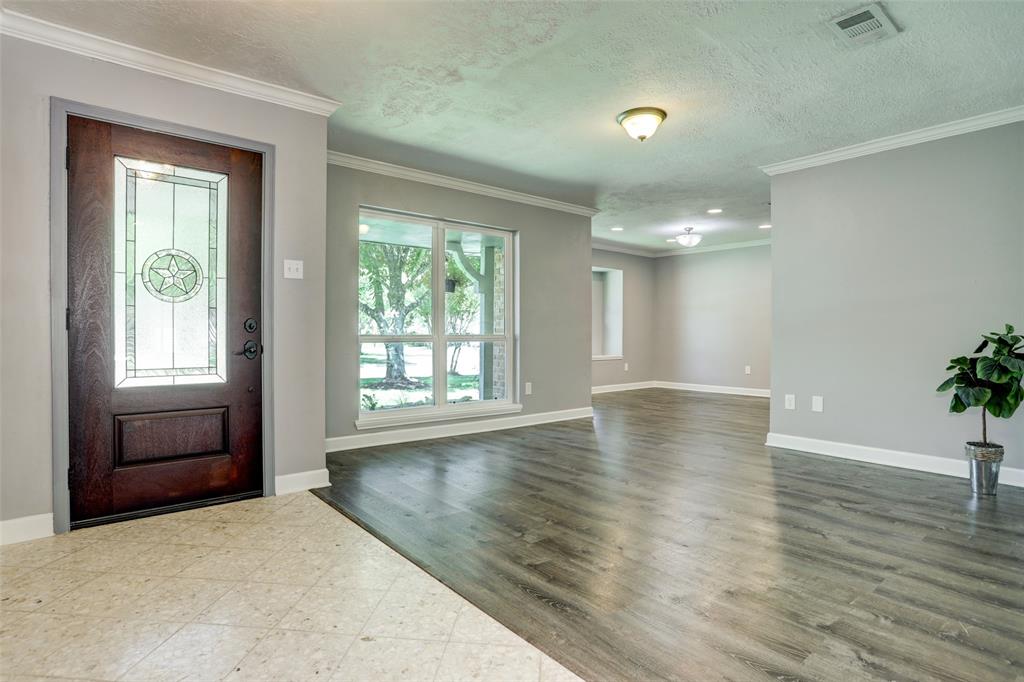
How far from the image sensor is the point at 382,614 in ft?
6.40

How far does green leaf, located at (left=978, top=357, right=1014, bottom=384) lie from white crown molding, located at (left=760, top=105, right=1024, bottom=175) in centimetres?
171

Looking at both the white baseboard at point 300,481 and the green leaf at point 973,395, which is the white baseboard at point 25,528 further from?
the green leaf at point 973,395

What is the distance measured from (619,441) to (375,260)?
2.86m

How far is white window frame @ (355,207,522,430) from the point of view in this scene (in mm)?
4969

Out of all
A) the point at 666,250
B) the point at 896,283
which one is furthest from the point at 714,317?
the point at 896,283

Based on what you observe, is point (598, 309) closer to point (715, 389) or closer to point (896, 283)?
point (715, 389)

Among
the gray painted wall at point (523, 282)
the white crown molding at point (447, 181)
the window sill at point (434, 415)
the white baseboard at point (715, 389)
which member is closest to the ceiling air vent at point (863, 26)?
the white crown molding at point (447, 181)

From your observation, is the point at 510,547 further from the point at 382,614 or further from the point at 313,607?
the point at 313,607

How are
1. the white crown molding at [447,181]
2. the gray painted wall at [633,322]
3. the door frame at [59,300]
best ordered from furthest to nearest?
the gray painted wall at [633,322], the white crown molding at [447,181], the door frame at [59,300]

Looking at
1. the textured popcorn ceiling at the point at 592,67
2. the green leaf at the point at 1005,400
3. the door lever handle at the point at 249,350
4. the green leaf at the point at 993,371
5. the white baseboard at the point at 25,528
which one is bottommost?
the white baseboard at the point at 25,528

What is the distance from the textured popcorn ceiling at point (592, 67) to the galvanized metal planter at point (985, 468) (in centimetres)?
223

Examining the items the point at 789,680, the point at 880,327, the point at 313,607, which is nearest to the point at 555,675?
the point at 789,680

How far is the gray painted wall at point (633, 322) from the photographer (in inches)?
373

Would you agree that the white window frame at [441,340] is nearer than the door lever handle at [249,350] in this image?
No
